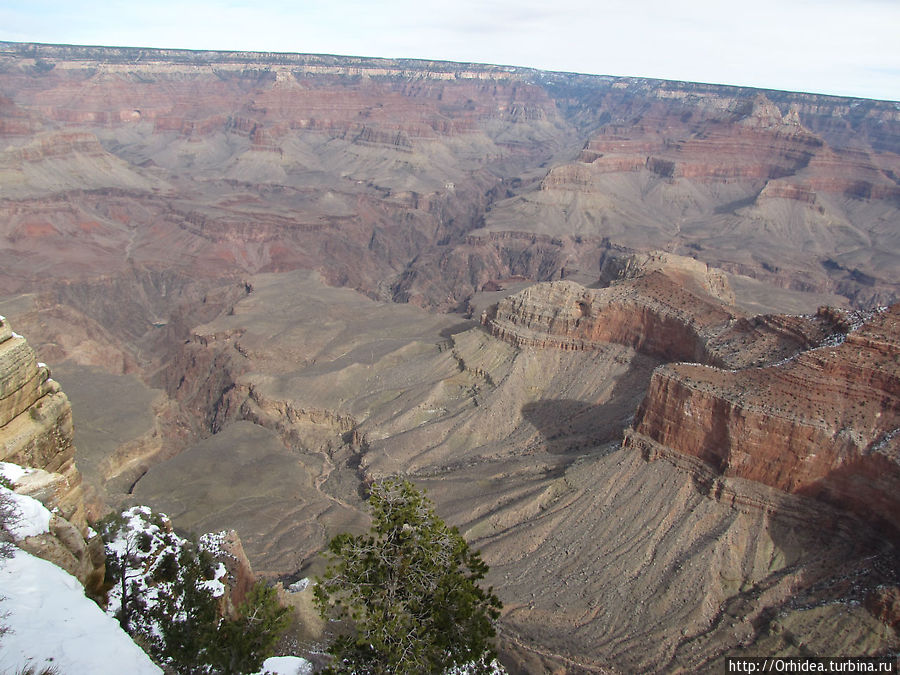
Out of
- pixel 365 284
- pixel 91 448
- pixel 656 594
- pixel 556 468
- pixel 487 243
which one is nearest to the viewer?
pixel 656 594

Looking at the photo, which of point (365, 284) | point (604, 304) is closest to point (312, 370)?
point (604, 304)

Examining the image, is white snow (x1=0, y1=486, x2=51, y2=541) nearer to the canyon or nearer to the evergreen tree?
the canyon

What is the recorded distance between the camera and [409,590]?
17.2 meters

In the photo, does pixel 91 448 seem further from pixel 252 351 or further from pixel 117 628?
pixel 117 628

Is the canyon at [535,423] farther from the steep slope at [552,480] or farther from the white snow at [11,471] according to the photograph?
the white snow at [11,471]

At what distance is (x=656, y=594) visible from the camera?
117 feet

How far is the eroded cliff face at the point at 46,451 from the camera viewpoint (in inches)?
742

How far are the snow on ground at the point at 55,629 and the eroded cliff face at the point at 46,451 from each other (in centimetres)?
173

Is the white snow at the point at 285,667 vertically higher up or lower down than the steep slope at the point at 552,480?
higher up

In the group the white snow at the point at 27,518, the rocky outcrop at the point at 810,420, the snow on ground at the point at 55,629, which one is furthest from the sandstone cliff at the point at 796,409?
the white snow at the point at 27,518

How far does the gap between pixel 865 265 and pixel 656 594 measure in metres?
138

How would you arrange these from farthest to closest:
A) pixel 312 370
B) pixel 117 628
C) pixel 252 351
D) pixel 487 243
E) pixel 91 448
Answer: pixel 487 243, pixel 252 351, pixel 312 370, pixel 91 448, pixel 117 628

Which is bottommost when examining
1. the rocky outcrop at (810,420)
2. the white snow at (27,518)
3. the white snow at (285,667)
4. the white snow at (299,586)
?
the white snow at (299,586)

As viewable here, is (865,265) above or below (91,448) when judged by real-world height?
above
